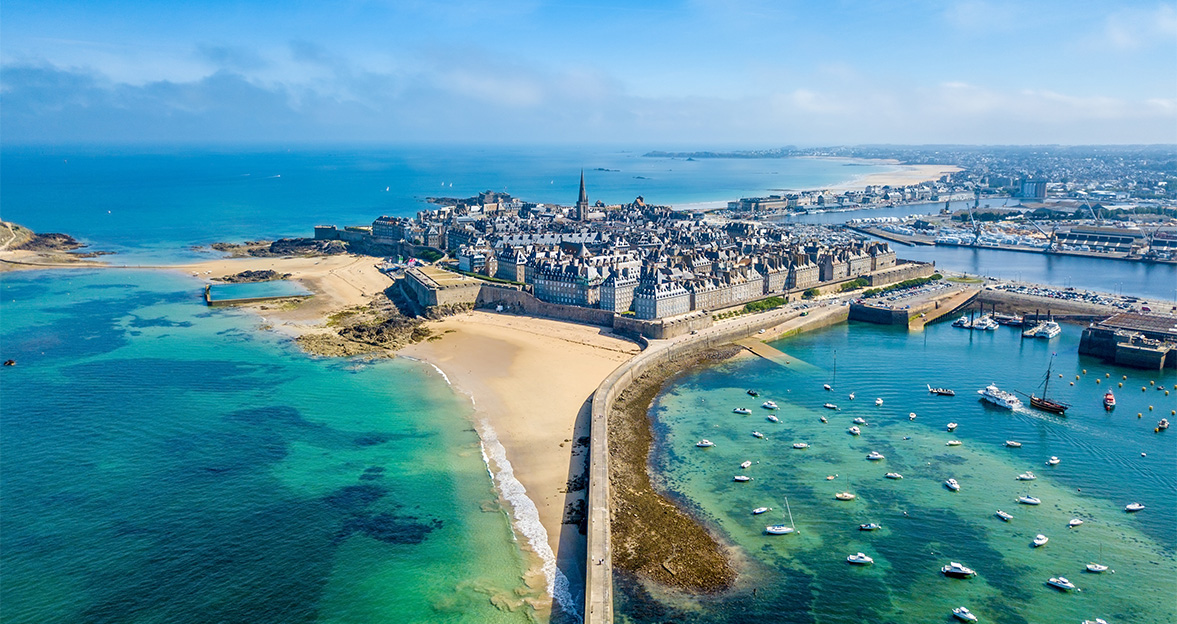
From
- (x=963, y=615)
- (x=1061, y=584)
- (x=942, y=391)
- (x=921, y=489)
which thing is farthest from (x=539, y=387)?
(x=1061, y=584)

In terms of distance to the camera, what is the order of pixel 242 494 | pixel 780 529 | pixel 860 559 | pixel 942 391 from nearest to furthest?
pixel 860 559 → pixel 780 529 → pixel 242 494 → pixel 942 391

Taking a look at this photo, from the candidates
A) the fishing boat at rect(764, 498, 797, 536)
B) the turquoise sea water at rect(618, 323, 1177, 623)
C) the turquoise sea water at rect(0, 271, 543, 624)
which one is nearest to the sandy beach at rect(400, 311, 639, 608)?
the turquoise sea water at rect(0, 271, 543, 624)

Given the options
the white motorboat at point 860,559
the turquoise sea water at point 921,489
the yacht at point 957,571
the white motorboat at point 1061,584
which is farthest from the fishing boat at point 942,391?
the white motorboat at point 860,559

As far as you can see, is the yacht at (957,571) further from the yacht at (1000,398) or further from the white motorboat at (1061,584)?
the yacht at (1000,398)

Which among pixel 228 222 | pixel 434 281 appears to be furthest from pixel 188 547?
pixel 228 222

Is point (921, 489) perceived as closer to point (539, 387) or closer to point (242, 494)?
point (539, 387)

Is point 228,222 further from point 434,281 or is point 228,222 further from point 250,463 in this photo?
point 250,463

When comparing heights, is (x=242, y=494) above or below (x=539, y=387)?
below
